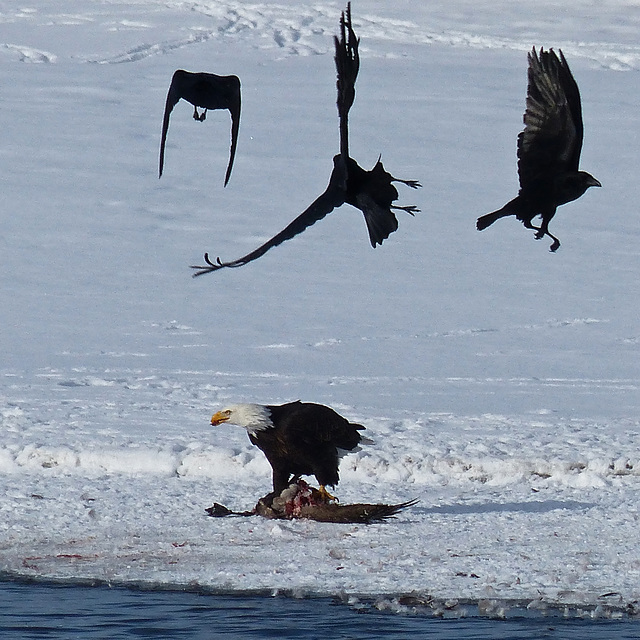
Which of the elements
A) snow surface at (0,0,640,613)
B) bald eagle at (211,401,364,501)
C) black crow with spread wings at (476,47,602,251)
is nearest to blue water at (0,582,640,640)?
snow surface at (0,0,640,613)

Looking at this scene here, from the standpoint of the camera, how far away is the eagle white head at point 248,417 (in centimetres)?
672

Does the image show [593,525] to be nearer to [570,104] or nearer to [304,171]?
[570,104]

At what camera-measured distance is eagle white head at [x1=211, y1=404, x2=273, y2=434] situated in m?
6.72

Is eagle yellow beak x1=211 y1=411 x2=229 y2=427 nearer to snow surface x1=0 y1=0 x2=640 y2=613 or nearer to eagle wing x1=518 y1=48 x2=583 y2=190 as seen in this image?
snow surface x1=0 y1=0 x2=640 y2=613

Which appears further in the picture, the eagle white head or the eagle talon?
the eagle talon

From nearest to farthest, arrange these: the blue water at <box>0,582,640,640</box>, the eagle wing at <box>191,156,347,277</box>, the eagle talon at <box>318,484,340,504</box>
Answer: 1. the eagle wing at <box>191,156,347,277</box>
2. the blue water at <box>0,582,640,640</box>
3. the eagle talon at <box>318,484,340,504</box>

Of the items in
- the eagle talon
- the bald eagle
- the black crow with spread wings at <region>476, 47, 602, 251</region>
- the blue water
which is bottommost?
the blue water

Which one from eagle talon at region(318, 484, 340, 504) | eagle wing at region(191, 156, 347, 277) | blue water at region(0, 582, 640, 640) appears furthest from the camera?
eagle talon at region(318, 484, 340, 504)

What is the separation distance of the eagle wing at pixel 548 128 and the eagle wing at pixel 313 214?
3.59ft

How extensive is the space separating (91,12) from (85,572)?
23.6 meters

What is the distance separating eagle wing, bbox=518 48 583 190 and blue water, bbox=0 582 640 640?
1.78m

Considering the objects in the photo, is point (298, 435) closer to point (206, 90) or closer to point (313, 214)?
point (206, 90)

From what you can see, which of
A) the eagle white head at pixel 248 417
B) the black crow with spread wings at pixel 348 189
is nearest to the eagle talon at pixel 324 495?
the eagle white head at pixel 248 417

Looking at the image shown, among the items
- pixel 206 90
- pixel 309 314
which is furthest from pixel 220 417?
pixel 309 314
